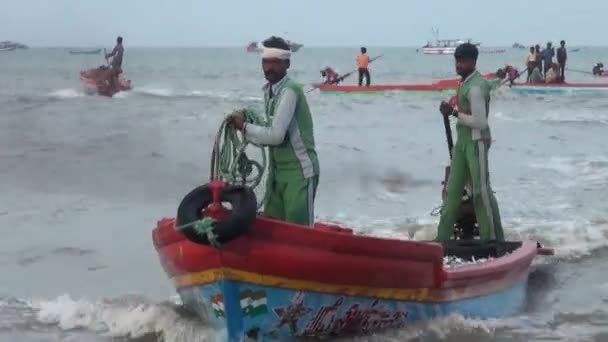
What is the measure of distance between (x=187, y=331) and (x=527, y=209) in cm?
662

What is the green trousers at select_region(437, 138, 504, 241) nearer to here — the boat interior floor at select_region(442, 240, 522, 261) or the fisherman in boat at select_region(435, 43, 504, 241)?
the fisherman in boat at select_region(435, 43, 504, 241)

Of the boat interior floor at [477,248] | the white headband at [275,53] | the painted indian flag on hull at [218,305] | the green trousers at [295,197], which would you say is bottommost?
the boat interior floor at [477,248]

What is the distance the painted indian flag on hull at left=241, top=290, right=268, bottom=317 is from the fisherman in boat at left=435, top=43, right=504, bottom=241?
259cm

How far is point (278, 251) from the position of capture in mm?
5004

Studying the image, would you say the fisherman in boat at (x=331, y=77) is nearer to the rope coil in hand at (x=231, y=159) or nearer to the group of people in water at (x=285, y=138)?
the group of people in water at (x=285, y=138)

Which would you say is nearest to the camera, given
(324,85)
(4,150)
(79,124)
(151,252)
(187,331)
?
(187,331)

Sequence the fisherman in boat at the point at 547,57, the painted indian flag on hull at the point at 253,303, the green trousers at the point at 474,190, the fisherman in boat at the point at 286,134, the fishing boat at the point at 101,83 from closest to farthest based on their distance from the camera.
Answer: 1. the painted indian flag on hull at the point at 253,303
2. the fisherman in boat at the point at 286,134
3. the green trousers at the point at 474,190
4. the fishing boat at the point at 101,83
5. the fisherman in boat at the point at 547,57

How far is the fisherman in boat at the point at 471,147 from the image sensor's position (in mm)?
7047

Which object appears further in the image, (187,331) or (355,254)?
(187,331)

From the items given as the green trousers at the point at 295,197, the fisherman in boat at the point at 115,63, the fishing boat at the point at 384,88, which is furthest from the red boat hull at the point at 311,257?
the fishing boat at the point at 384,88

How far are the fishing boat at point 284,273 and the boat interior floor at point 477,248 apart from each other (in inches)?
49.4

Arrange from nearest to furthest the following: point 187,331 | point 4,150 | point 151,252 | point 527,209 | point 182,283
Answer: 1. point 182,283
2. point 187,331
3. point 151,252
4. point 527,209
5. point 4,150

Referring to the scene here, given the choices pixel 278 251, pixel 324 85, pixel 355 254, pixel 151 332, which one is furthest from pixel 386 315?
pixel 324 85

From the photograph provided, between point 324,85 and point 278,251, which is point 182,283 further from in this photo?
point 324,85
